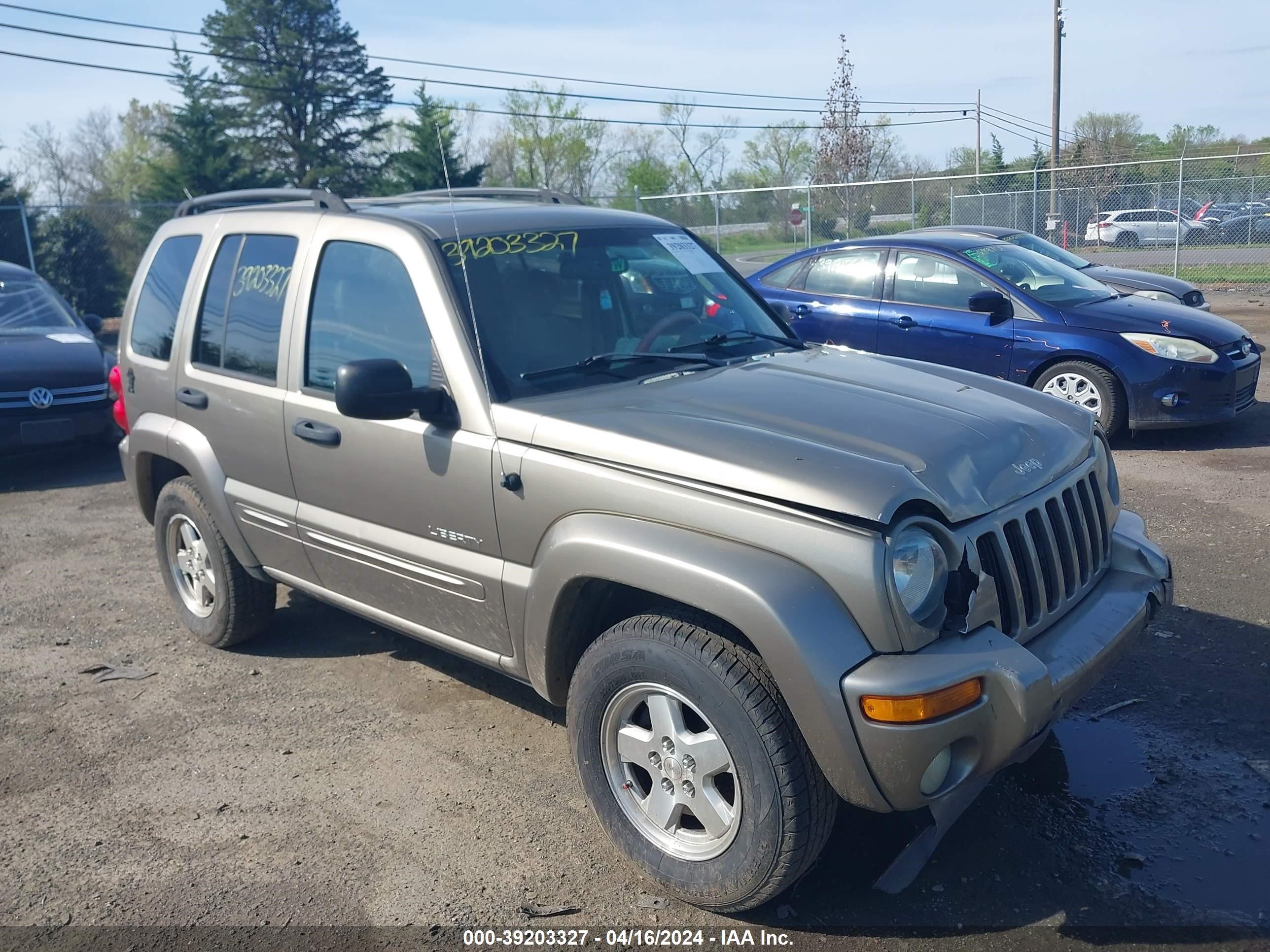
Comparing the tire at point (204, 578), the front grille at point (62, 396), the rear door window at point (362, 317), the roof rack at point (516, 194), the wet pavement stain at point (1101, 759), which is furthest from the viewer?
the front grille at point (62, 396)

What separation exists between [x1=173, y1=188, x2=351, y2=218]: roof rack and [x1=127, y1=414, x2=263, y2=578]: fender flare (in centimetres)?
110

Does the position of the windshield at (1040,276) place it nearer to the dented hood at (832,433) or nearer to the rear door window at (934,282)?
the rear door window at (934,282)

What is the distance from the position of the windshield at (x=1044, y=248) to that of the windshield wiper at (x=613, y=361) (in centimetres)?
715

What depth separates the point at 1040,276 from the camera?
9.08 meters

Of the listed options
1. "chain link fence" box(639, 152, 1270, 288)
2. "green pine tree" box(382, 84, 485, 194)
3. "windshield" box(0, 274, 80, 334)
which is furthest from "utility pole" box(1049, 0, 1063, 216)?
"windshield" box(0, 274, 80, 334)

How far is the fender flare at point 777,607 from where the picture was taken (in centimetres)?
271

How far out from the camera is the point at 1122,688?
4352mm

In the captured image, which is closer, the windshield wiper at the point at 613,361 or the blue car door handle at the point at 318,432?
the windshield wiper at the point at 613,361

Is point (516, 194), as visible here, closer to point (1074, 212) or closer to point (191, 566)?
point (191, 566)

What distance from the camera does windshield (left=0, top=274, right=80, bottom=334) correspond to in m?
9.77

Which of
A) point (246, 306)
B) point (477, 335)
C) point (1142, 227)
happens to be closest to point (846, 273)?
point (246, 306)

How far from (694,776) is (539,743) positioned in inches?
48.4

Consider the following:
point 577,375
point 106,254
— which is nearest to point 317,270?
point 577,375

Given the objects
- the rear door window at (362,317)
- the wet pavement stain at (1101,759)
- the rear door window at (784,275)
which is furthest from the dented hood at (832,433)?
the rear door window at (784,275)
